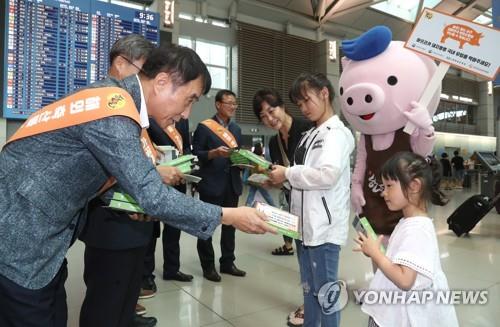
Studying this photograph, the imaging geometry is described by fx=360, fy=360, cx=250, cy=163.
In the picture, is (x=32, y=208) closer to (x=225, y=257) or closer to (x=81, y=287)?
(x=81, y=287)

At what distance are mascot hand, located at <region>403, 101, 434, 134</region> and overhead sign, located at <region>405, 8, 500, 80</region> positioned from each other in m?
0.25

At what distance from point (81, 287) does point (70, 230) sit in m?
1.95

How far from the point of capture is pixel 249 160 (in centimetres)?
203

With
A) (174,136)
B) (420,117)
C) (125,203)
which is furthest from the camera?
(174,136)

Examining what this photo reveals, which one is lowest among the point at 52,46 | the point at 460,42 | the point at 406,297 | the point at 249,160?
the point at 406,297

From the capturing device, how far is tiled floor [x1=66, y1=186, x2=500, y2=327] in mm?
2258

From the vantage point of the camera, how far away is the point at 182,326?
2.15 metres

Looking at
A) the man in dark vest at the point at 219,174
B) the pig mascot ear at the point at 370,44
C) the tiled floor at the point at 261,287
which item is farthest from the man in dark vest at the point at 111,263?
the man in dark vest at the point at 219,174

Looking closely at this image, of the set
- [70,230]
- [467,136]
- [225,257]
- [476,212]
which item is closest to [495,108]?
[467,136]

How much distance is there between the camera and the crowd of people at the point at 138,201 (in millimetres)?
944

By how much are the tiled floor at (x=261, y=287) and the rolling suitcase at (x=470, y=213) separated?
287 millimetres

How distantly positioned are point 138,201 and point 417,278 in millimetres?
925

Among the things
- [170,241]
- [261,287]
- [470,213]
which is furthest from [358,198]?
[470,213]

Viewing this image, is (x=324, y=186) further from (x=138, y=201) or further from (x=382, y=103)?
(x=138, y=201)
